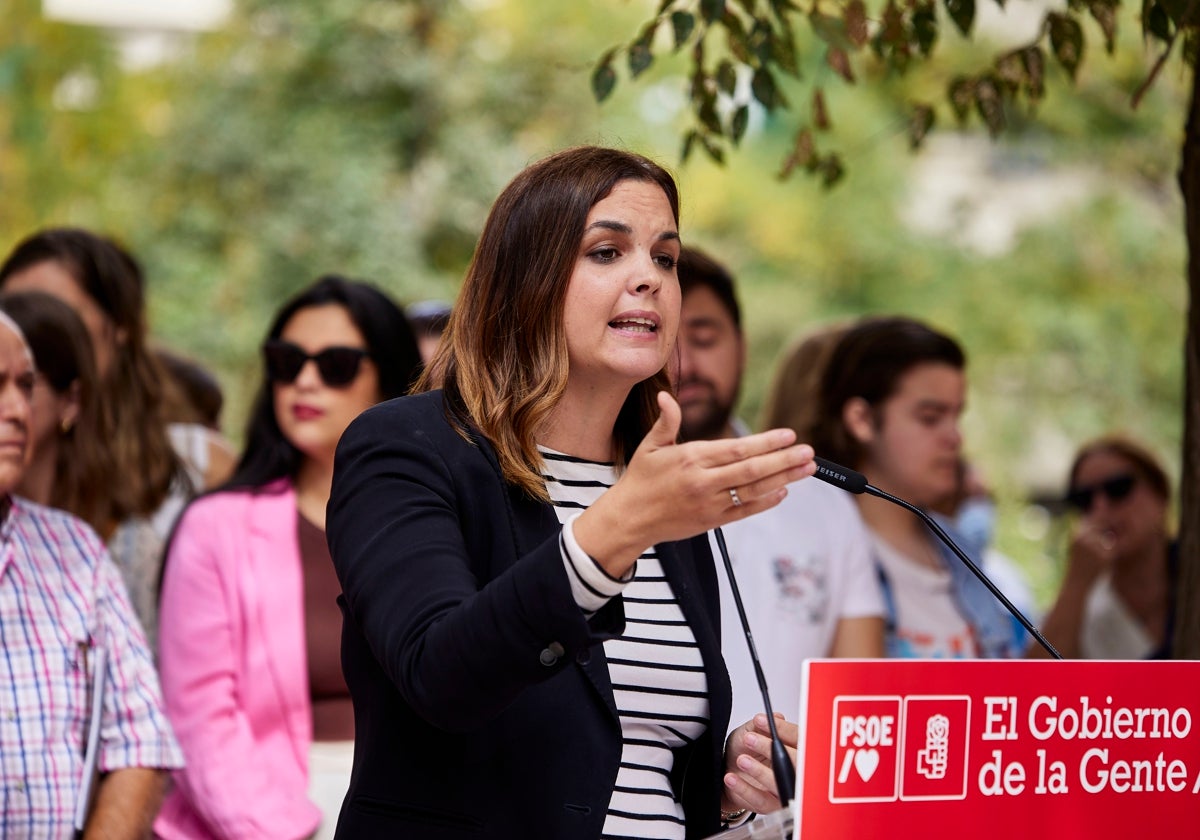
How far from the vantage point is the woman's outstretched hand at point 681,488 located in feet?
6.20

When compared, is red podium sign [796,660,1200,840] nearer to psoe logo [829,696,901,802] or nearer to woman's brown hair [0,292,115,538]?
psoe logo [829,696,901,802]

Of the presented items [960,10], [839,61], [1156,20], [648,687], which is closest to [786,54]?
[839,61]

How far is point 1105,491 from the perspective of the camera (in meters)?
6.48

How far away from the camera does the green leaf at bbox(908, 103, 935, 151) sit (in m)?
4.11

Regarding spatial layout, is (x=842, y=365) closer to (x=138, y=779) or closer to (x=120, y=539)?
(x=120, y=539)

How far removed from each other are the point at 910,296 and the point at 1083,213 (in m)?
3.47

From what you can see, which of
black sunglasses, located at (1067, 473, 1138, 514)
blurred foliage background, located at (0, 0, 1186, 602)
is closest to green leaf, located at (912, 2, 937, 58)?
black sunglasses, located at (1067, 473, 1138, 514)

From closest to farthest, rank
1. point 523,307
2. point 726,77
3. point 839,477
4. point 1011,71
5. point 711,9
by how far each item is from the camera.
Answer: point 839,477 < point 523,307 < point 711,9 < point 726,77 < point 1011,71

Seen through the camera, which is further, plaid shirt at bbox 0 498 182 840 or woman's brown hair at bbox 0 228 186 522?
woman's brown hair at bbox 0 228 186 522

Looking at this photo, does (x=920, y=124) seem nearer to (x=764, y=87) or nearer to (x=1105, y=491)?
(x=764, y=87)

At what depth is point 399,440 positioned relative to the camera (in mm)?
2363

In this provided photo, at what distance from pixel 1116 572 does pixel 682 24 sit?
162 inches

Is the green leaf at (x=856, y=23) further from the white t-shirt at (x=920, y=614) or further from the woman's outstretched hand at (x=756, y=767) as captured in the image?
the white t-shirt at (x=920, y=614)

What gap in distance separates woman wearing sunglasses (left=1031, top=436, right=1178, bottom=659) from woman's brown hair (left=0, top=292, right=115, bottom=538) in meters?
3.92
